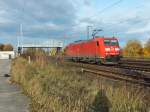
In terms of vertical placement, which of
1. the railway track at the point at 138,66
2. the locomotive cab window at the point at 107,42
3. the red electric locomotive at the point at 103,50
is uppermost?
the locomotive cab window at the point at 107,42

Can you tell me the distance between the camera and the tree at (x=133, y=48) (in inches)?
3236

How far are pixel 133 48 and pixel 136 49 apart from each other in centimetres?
78

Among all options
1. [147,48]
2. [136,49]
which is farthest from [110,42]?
[136,49]

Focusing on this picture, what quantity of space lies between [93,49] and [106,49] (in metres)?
3.01

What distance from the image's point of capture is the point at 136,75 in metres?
17.4

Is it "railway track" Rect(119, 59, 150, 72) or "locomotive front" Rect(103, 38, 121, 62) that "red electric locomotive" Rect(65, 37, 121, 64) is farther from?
"railway track" Rect(119, 59, 150, 72)

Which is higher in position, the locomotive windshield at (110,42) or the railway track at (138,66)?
the locomotive windshield at (110,42)

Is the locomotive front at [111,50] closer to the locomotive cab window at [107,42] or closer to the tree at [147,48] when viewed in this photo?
the locomotive cab window at [107,42]

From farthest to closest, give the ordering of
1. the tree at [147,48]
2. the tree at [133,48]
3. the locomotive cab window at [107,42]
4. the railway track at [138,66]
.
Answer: the tree at [133,48], the tree at [147,48], the locomotive cab window at [107,42], the railway track at [138,66]

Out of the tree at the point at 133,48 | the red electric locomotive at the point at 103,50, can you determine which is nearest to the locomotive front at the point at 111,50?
the red electric locomotive at the point at 103,50

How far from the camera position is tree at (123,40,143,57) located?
270ft

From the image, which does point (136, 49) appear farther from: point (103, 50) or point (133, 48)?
point (103, 50)

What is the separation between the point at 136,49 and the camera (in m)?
84.9

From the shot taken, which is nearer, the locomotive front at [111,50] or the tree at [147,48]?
the locomotive front at [111,50]
